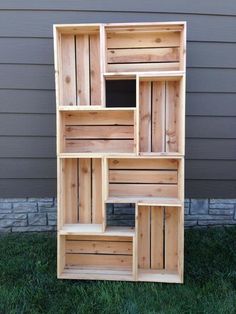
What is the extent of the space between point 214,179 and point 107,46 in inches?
53.6

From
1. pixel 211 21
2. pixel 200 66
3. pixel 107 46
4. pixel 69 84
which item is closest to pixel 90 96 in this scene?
pixel 69 84

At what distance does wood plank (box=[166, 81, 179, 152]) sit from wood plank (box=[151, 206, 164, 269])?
1.46 ft

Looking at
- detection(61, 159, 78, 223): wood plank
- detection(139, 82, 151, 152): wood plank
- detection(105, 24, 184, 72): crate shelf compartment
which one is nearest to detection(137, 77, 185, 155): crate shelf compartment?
detection(139, 82, 151, 152): wood plank

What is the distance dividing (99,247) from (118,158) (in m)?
0.65

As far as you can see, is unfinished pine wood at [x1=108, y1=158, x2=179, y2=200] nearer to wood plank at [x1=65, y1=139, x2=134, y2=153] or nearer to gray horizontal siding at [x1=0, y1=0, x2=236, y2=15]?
wood plank at [x1=65, y1=139, x2=134, y2=153]

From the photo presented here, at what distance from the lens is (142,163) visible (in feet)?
7.32

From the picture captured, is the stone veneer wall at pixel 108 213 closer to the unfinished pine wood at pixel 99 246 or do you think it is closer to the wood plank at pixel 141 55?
the unfinished pine wood at pixel 99 246

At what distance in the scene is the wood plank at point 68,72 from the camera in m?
2.20

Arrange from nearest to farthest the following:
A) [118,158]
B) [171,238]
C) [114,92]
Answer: [118,158], [171,238], [114,92]

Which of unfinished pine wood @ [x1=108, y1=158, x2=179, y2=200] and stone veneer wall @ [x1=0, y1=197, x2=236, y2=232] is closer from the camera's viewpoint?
unfinished pine wood @ [x1=108, y1=158, x2=179, y2=200]

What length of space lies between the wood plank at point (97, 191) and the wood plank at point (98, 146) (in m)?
0.09

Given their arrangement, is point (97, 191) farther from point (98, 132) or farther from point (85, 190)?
point (98, 132)

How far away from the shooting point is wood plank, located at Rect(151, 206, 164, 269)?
2.28 metres

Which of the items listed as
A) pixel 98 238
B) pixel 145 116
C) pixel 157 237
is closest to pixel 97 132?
pixel 145 116
